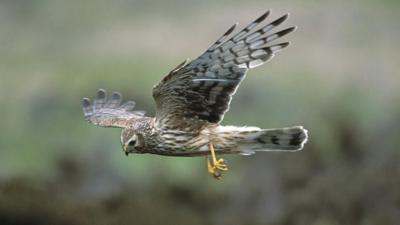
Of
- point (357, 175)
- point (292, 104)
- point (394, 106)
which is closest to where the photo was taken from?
point (357, 175)

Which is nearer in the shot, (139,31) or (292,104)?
(292,104)

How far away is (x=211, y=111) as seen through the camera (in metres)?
10.1

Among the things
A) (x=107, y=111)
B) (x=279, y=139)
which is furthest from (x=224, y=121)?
(x=279, y=139)

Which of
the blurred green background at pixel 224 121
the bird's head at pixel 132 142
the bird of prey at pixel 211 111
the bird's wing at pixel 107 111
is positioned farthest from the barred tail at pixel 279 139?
the blurred green background at pixel 224 121

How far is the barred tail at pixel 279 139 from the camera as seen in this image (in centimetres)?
993

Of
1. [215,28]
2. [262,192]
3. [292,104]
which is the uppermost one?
[215,28]

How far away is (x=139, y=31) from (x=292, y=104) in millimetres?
5563

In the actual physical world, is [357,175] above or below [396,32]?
below

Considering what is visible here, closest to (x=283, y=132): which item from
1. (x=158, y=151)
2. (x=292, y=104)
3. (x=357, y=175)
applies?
(x=158, y=151)

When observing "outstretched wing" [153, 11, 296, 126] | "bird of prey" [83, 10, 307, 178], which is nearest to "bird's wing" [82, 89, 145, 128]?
"bird of prey" [83, 10, 307, 178]

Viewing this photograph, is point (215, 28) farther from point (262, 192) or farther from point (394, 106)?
point (262, 192)

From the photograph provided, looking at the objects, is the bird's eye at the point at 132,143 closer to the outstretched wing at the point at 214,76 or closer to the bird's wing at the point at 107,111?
the outstretched wing at the point at 214,76

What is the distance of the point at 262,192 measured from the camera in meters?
15.1

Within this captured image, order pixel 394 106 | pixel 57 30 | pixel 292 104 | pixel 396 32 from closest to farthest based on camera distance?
pixel 394 106 → pixel 292 104 → pixel 396 32 → pixel 57 30
